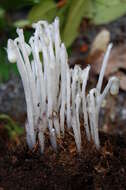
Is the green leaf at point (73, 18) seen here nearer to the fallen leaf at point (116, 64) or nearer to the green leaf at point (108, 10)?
the green leaf at point (108, 10)

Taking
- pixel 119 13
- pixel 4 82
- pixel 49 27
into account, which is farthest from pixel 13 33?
pixel 49 27

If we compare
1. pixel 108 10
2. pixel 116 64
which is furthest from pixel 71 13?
pixel 116 64

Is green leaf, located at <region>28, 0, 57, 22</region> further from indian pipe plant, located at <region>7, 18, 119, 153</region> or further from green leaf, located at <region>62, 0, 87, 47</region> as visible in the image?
→ indian pipe plant, located at <region>7, 18, 119, 153</region>

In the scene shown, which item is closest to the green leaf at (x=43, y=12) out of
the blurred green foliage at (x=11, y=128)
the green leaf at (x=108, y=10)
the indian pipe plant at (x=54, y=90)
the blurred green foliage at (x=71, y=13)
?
the blurred green foliage at (x=71, y=13)

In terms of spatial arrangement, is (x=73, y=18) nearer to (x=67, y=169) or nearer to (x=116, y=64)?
(x=116, y=64)

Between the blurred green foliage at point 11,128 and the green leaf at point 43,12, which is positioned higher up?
the green leaf at point 43,12
